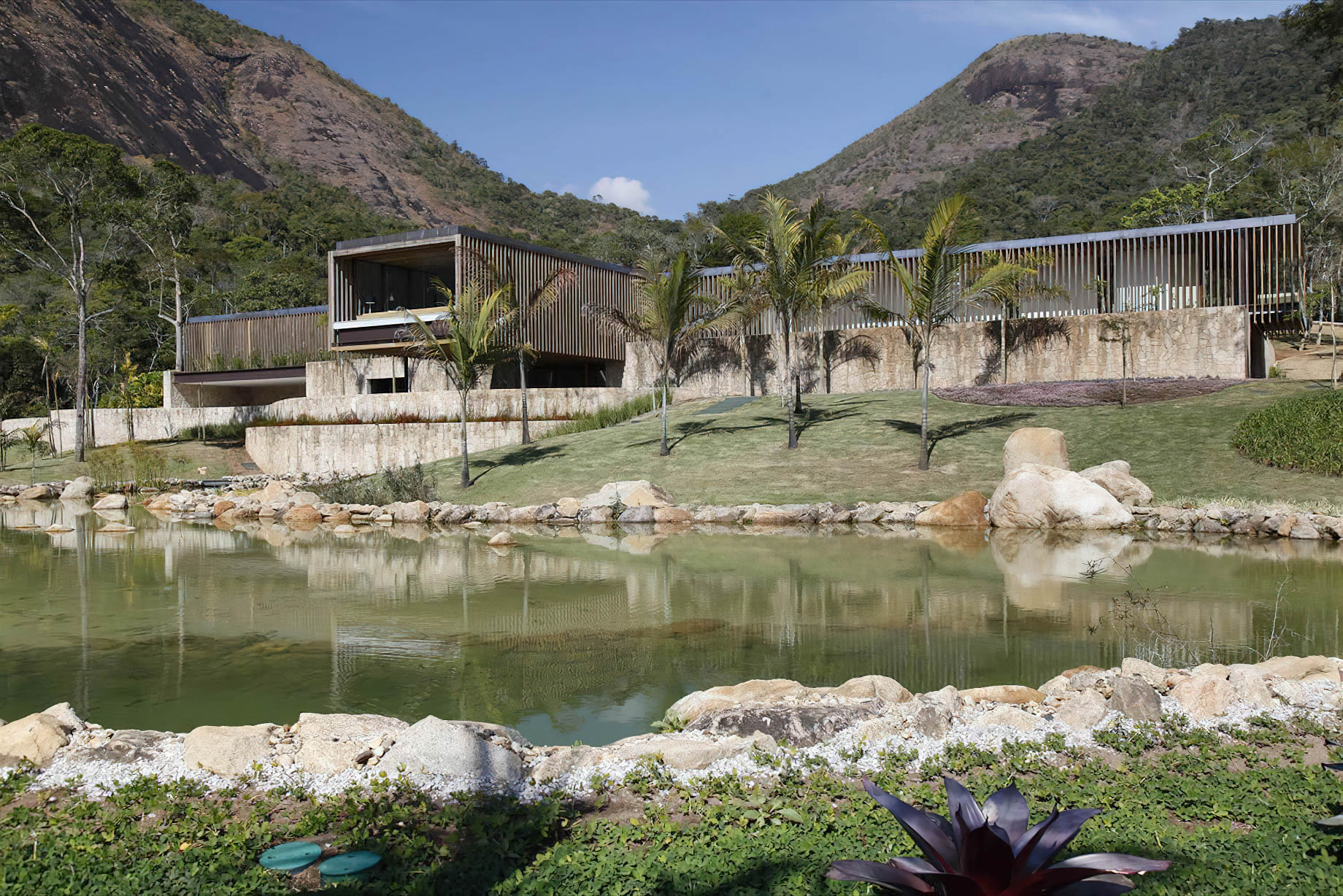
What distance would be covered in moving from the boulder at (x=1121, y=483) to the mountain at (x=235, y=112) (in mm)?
52683

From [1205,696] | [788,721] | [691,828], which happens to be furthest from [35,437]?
[1205,696]

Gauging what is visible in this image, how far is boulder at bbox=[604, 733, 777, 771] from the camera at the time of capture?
4031mm

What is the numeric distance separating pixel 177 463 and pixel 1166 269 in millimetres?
31676

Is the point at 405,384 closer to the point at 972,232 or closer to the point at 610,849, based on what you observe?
the point at 972,232

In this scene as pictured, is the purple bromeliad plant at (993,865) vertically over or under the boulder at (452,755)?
over

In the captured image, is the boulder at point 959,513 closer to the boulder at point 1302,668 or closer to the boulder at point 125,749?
the boulder at point 1302,668

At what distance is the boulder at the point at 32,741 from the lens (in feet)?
13.6

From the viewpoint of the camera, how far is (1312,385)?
840 inches

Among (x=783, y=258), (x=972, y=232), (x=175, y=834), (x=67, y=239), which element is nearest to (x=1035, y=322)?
(x=972, y=232)

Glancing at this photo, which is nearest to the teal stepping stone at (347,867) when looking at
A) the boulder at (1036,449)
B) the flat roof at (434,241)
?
the boulder at (1036,449)

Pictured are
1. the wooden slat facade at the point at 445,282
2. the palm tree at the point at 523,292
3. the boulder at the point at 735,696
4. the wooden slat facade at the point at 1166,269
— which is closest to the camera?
the boulder at the point at 735,696

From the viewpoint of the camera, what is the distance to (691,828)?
338 centimetres

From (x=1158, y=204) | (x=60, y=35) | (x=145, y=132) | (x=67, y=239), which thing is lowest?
(x=67, y=239)

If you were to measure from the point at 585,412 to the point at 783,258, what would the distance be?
9.60 meters
